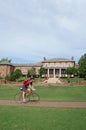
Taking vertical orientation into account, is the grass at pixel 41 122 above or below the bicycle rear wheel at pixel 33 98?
below

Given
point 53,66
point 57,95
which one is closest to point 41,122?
point 57,95

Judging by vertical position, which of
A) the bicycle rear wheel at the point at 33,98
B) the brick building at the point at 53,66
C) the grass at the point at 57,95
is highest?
the brick building at the point at 53,66

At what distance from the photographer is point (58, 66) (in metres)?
113

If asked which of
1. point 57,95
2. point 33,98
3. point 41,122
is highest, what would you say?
point 33,98

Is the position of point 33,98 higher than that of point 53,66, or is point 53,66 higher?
point 53,66

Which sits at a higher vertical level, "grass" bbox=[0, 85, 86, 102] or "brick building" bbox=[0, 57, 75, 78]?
"brick building" bbox=[0, 57, 75, 78]

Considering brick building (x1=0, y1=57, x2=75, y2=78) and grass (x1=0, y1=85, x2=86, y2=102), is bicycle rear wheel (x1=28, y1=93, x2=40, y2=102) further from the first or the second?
brick building (x1=0, y1=57, x2=75, y2=78)

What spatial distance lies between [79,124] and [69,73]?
87199 mm

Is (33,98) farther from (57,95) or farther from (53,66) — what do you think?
(53,66)

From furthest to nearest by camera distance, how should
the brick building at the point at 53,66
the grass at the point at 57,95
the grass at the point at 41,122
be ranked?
1. the brick building at the point at 53,66
2. the grass at the point at 57,95
3. the grass at the point at 41,122

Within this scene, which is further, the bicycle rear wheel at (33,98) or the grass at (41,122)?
the bicycle rear wheel at (33,98)

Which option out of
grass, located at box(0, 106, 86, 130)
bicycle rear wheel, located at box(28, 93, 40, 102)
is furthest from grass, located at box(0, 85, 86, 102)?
grass, located at box(0, 106, 86, 130)

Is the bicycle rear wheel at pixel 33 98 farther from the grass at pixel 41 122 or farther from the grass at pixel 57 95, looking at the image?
the grass at pixel 41 122

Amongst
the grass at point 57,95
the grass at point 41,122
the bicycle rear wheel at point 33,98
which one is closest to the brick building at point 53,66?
the grass at point 57,95
